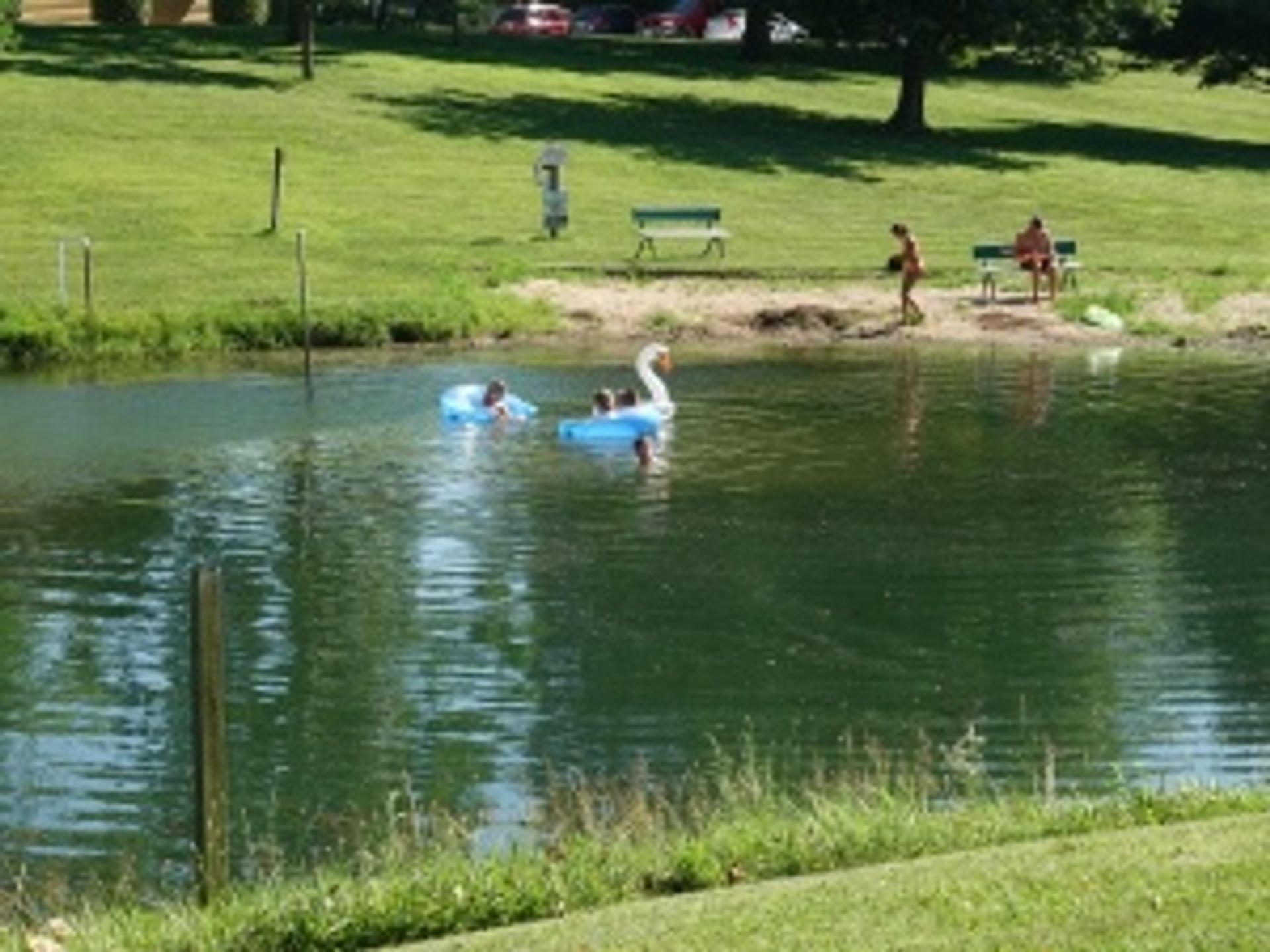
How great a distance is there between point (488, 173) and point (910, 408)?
25.0m

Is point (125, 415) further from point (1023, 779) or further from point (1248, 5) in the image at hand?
point (1248, 5)

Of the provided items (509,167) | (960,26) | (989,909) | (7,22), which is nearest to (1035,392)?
(509,167)

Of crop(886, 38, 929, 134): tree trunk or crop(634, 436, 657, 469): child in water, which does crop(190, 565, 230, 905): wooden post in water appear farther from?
crop(886, 38, 929, 134): tree trunk

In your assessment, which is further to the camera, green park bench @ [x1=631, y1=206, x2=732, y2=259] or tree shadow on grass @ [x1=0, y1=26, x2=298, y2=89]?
tree shadow on grass @ [x1=0, y1=26, x2=298, y2=89]

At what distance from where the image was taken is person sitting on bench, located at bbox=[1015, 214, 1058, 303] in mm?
52812

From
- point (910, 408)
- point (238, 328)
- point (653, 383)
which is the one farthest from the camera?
point (238, 328)

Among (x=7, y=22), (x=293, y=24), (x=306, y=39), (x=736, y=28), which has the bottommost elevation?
(x=736, y=28)

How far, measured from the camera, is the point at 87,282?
4972cm

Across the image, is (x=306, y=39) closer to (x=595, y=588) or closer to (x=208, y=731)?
(x=595, y=588)

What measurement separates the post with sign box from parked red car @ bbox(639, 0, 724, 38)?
43639 millimetres

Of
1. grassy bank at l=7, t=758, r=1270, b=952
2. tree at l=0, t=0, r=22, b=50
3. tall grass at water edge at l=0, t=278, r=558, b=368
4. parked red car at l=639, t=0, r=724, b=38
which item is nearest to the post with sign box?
tall grass at water edge at l=0, t=278, r=558, b=368

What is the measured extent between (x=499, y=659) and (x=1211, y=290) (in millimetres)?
30907

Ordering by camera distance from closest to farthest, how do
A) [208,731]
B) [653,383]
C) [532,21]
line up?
[208,731]
[653,383]
[532,21]

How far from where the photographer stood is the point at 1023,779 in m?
21.7
